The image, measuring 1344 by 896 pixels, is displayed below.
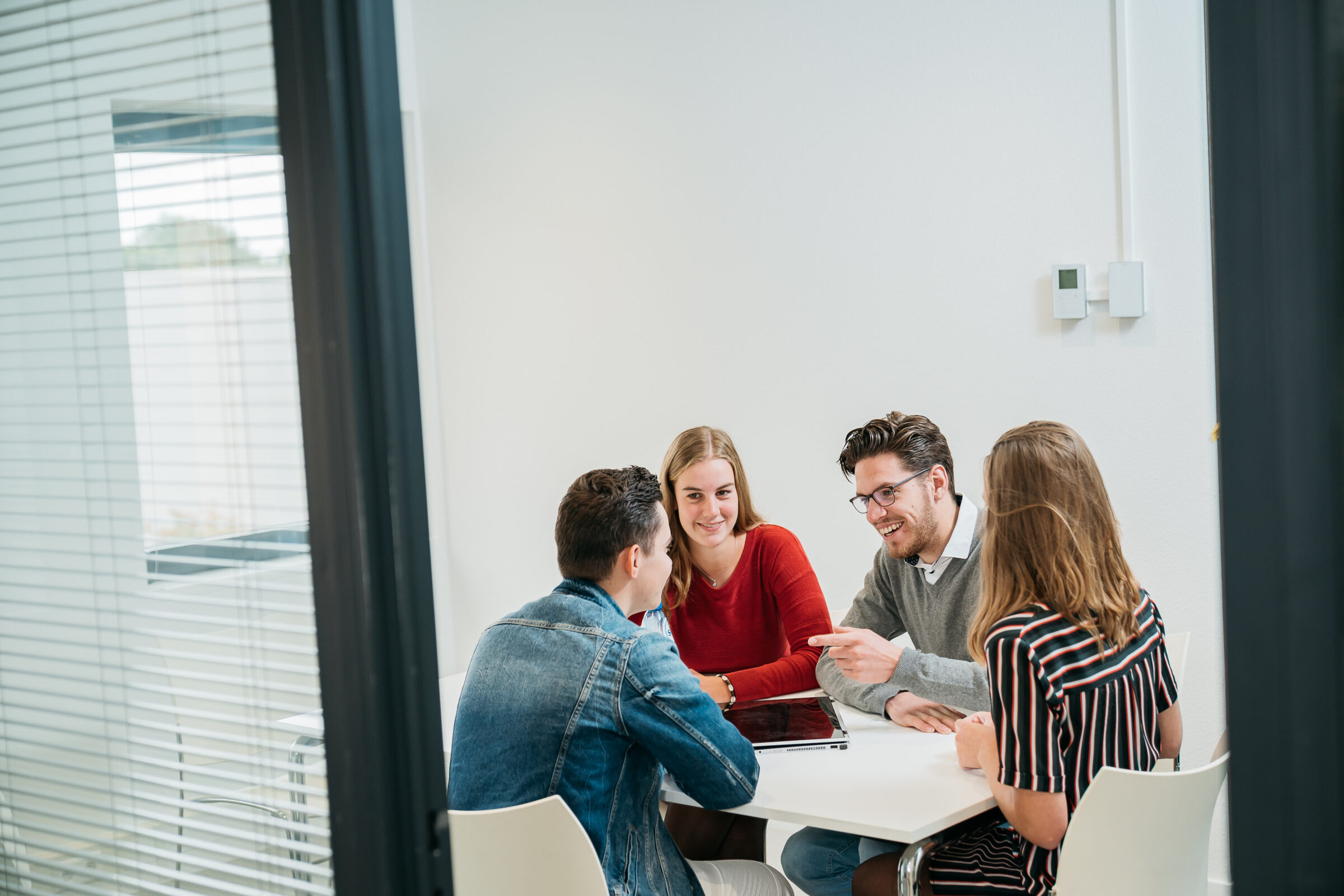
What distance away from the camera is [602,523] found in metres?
1.80

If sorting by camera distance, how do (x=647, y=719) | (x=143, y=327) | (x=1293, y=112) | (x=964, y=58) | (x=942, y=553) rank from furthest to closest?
(x=964, y=58), (x=942, y=553), (x=647, y=719), (x=143, y=327), (x=1293, y=112)

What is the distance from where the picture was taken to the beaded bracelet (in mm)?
2145

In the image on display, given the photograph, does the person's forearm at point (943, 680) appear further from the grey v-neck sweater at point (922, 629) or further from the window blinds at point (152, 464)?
the window blinds at point (152, 464)

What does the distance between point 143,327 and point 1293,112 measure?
97cm

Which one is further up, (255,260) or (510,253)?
(510,253)

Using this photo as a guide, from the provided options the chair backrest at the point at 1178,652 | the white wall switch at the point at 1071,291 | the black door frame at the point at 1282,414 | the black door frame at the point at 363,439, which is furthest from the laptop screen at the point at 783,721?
the white wall switch at the point at 1071,291

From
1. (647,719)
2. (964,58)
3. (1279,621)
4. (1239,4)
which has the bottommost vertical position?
(647,719)

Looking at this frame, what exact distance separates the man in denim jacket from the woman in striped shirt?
16.3 inches

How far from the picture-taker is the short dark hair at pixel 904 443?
2252mm

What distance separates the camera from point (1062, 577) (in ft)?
4.97

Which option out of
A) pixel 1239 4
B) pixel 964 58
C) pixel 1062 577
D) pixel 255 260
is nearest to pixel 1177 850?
pixel 1062 577

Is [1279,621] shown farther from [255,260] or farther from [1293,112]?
[255,260]

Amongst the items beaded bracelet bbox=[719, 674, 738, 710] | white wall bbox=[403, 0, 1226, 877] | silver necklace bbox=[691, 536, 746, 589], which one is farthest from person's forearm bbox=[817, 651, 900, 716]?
white wall bbox=[403, 0, 1226, 877]

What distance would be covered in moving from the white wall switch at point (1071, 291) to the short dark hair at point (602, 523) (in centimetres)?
147
